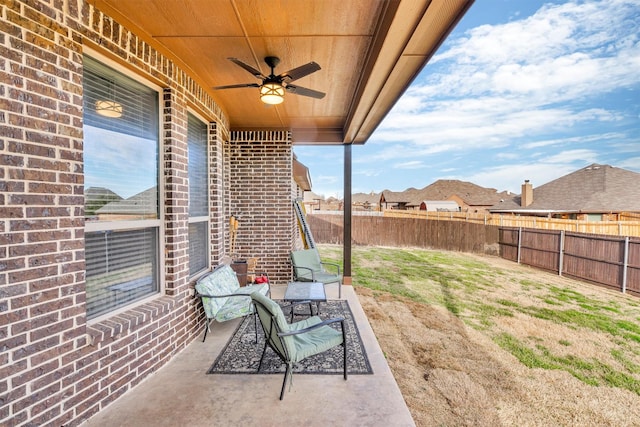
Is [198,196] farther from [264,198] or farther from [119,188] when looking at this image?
[264,198]

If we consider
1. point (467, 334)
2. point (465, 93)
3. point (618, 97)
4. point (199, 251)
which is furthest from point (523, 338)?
point (465, 93)

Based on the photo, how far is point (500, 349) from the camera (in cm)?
390

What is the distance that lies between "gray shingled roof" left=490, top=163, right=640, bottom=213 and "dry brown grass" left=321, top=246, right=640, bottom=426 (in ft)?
39.6

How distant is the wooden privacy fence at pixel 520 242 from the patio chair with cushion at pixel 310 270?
6782mm

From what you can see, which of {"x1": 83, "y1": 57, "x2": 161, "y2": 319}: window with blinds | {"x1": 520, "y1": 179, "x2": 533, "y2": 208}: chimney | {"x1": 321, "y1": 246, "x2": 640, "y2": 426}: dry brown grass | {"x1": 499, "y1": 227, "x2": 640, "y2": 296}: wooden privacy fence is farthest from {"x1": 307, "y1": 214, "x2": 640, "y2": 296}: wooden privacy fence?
{"x1": 520, "y1": 179, "x2": 533, "y2": 208}: chimney

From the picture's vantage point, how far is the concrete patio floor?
217cm

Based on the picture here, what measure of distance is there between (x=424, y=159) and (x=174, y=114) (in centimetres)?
4549

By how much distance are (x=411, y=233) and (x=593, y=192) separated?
39.4 ft

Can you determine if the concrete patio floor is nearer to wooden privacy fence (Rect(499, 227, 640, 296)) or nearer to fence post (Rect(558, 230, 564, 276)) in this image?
wooden privacy fence (Rect(499, 227, 640, 296))

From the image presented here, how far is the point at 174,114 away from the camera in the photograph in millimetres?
3078

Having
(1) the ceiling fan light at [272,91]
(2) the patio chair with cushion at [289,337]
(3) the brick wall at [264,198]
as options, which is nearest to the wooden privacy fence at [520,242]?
(3) the brick wall at [264,198]

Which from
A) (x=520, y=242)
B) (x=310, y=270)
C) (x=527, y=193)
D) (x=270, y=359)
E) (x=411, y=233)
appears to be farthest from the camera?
(x=527, y=193)

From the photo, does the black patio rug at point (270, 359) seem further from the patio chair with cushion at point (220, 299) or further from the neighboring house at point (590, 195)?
the neighboring house at point (590, 195)

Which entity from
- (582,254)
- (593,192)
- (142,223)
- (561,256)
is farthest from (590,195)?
(142,223)
